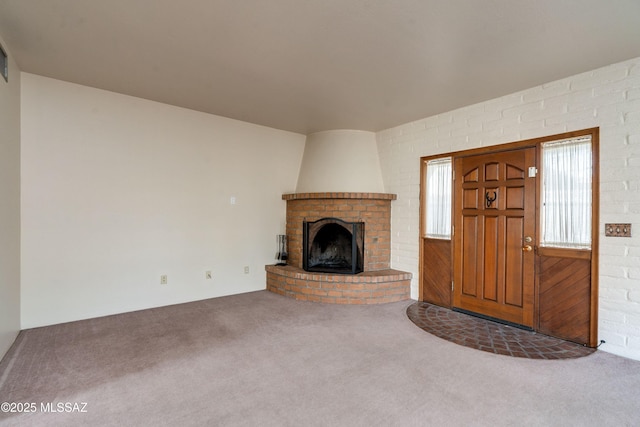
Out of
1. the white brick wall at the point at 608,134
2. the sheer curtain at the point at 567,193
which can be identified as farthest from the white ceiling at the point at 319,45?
the sheer curtain at the point at 567,193

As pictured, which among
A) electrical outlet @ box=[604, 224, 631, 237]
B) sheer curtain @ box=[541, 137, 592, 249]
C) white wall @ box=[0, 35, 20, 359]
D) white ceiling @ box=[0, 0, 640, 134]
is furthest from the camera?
sheer curtain @ box=[541, 137, 592, 249]

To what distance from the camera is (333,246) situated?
5039mm

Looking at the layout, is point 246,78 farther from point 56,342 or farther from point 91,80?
point 56,342

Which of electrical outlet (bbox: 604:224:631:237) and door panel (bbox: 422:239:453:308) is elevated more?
electrical outlet (bbox: 604:224:631:237)

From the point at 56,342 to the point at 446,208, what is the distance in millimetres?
4371

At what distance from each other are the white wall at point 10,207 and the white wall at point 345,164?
11.0ft

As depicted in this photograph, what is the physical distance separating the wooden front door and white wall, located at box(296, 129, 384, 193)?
1.32 meters

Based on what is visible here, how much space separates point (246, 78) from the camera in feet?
10.2

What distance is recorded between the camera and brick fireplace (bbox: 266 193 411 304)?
4.22 metres

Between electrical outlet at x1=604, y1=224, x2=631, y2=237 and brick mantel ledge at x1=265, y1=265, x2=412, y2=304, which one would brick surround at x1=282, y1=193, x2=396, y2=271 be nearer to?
brick mantel ledge at x1=265, y1=265, x2=412, y2=304

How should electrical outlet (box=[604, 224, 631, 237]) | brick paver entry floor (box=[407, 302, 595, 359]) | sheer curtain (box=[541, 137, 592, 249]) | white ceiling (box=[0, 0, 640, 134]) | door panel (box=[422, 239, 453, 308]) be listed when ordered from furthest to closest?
1. door panel (box=[422, 239, 453, 308])
2. sheer curtain (box=[541, 137, 592, 249])
3. brick paver entry floor (box=[407, 302, 595, 359])
4. electrical outlet (box=[604, 224, 631, 237])
5. white ceiling (box=[0, 0, 640, 134])

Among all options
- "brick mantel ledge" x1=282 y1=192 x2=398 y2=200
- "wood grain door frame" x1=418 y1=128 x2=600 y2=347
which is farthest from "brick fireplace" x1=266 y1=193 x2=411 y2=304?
"wood grain door frame" x1=418 y1=128 x2=600 y2=347

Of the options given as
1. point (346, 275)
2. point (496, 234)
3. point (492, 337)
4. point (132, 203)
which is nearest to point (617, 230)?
point (496, 234)

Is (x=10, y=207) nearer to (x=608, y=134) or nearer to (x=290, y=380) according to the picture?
(x=290, y=380)
